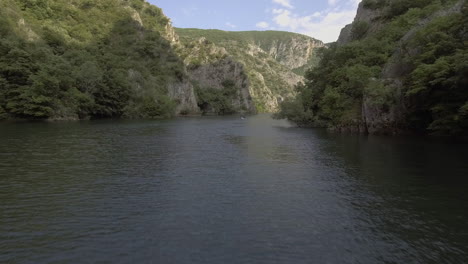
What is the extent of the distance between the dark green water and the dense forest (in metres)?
49.7

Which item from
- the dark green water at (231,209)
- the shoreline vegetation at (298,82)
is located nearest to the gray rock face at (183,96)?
the shoreline vegetation at (298,82)

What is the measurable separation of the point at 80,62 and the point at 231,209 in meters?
91.0

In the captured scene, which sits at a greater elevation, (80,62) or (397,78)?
(80,62)

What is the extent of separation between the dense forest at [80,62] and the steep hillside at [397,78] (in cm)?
4911

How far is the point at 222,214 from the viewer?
47.2ft

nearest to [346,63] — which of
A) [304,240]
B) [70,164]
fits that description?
[70,164]

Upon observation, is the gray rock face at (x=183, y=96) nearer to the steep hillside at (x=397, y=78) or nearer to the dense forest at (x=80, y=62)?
the dense forest at (x=80, y=62)

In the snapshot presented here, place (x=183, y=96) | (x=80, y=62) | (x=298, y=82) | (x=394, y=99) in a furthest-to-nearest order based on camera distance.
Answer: (x=183, y=96) → (x=80, y=62) → (x=298, y=82) → (x=394, y=99)

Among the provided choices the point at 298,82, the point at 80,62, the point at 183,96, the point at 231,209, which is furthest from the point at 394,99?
the point at 183,96

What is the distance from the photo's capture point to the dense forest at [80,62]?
70312 mm

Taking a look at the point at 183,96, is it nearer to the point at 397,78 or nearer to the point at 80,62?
the point at 80,62

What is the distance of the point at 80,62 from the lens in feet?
304

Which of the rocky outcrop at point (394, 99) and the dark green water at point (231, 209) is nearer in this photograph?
the dark green water at point (231, 209)

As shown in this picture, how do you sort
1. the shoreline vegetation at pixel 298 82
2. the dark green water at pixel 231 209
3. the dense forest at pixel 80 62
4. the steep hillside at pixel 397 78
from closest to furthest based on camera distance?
the dark green water at pixel 231 209
the steep hillside at pixel 397 78
the shoreline vegetation at pixel 298 82
the dense forest at pixel 80 62
